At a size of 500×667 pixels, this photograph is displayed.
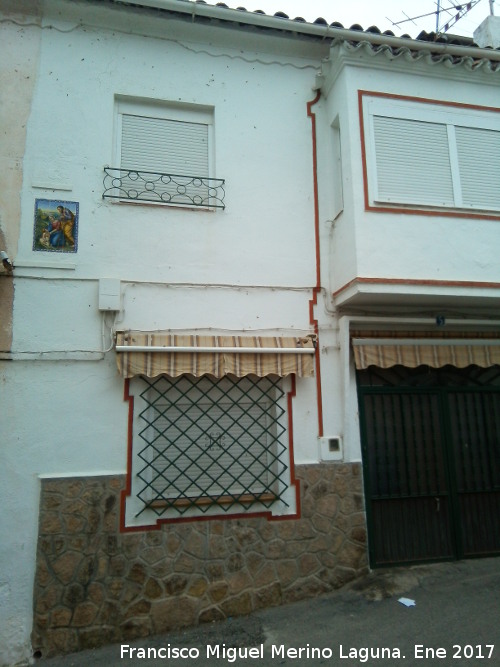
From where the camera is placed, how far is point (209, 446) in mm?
4996

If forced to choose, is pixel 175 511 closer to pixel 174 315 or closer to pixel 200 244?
pixel 174 315

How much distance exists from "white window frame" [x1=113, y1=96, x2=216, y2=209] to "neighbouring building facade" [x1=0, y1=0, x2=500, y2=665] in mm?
39

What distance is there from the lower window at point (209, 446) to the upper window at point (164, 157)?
7.19 feet

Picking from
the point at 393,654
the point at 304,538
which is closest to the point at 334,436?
the point at 304,538

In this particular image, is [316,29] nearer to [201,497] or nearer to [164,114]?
[164,114]

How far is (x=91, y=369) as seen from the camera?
4.79 metres

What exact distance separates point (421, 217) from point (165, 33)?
3906mm

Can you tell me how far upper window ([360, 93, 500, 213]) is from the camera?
5.30 m

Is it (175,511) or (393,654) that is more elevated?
(175,511)

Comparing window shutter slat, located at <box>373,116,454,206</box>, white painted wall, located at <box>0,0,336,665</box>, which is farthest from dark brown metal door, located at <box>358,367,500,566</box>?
window shutter slat, located at <box>373,116,454,206</box>

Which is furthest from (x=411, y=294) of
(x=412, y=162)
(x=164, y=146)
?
(x=164, y=146)

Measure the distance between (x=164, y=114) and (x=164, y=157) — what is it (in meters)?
0.58

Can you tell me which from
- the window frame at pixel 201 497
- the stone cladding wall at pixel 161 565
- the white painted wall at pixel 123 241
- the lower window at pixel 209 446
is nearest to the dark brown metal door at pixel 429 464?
the stone cladding wall at pixel 161 565

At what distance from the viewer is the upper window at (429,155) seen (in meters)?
5.30
